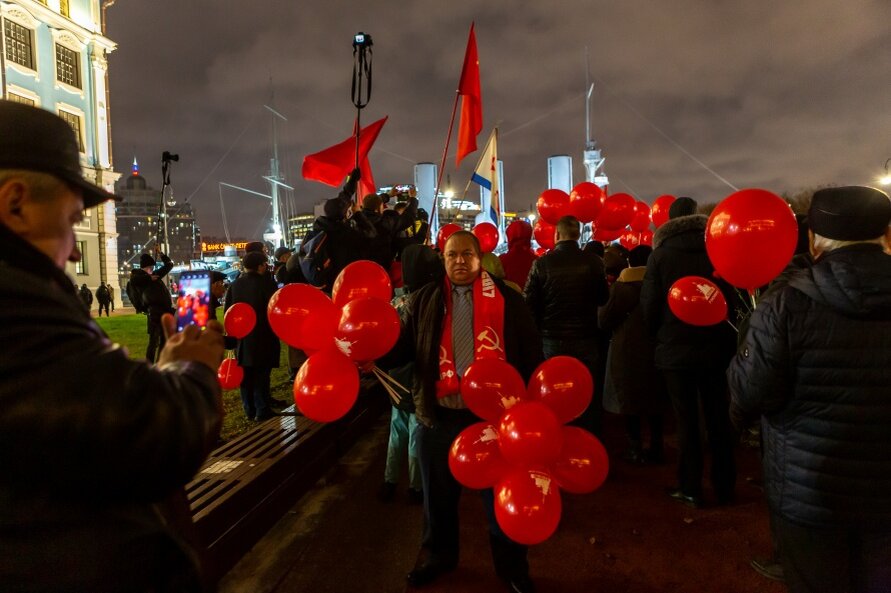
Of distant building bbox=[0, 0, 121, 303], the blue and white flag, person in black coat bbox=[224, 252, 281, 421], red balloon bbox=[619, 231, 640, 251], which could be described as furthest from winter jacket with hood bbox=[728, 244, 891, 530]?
distant building bbox=[0, 0, 121, 303]

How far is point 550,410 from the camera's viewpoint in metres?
2.61

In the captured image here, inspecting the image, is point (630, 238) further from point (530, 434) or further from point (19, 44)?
point (19, 44)

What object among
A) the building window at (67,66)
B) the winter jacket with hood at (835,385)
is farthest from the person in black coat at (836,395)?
the building window at (67,66)

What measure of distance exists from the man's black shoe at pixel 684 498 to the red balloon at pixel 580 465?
1926 millimetres

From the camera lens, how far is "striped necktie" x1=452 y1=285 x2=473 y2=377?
10.1ft

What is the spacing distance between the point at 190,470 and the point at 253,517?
263 cm

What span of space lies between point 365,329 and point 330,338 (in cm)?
38

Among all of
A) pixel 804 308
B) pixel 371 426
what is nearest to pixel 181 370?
pixel 804 308

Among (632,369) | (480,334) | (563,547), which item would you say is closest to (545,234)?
(632,369)

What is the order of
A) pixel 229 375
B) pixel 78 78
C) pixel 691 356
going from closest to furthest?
pixel 691 356
pixel 229 375
pixel 78 78

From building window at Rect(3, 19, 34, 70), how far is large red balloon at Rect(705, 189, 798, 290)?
40.1 m

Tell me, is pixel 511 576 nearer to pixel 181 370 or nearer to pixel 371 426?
pixel 181 370

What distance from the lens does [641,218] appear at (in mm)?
7715

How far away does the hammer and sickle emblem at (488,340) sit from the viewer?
307cm
